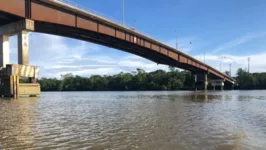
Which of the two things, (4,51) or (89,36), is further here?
(89,36)

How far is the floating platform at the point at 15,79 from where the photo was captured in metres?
49.0

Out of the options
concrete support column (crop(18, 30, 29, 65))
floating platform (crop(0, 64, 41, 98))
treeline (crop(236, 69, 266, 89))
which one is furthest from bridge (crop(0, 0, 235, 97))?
treeline (crop(236, 69, 266, 89))

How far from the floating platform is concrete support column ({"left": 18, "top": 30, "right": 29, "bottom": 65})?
1229 mm

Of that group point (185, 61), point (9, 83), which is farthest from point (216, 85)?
point (9, 83)

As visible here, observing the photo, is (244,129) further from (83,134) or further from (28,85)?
(28,85)

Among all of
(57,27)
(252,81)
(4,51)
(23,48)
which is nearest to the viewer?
(23,48)

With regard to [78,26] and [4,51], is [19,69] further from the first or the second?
[78,26]

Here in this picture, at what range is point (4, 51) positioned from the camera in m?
55.1

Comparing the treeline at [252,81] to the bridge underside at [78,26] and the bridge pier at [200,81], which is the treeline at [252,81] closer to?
the bridge pier at [200,81]

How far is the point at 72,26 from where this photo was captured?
187 feet

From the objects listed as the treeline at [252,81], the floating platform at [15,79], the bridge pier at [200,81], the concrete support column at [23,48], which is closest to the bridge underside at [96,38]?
the concrete support column at [23,48]

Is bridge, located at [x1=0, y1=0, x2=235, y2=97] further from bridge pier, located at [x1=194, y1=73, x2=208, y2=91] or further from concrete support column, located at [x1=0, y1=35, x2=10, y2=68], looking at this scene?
bridge pier, located at [x1=194, y1=73, x2=208, y2=91]

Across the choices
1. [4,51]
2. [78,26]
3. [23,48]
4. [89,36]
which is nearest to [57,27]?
[78,26]

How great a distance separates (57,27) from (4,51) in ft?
36.2
